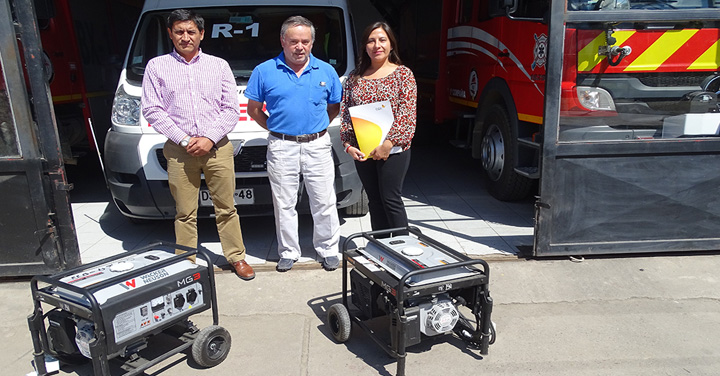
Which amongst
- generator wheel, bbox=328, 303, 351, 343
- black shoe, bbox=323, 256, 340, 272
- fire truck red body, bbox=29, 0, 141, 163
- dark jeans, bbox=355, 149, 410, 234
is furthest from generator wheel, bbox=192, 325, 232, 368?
fire truck red body, bbox=29, 0, 141, 163

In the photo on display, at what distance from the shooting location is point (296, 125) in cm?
373

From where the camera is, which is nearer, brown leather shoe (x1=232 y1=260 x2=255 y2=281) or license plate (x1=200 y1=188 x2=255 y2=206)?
brown leather shoe (x1=232 y1=260 x2=255 y2=281)

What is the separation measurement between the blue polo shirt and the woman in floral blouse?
19cm

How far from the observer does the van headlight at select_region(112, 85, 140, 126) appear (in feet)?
14.3

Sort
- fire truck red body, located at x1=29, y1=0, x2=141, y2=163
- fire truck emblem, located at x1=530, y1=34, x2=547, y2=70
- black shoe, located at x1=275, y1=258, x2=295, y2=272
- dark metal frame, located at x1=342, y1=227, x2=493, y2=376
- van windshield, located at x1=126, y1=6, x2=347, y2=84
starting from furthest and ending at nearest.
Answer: fire truck red body, located at x1=29, y1=0, x2=141, y2=163
van windshield, located at x1=126, y1=6, x2=347, y2=84
fire truck emblem, located at x1=530, y1=34, x2=547, y2=70
black shoe, located at x1=275, y1=258, x2=295, y2=272
dark metal frame, located at x1=342, y1=227, x2=493, y2=376

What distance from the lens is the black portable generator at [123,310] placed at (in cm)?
250

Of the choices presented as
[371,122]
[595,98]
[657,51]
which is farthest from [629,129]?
[371,122]

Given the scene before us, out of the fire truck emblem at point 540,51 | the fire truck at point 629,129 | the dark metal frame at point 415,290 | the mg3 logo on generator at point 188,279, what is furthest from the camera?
the fire truck emblem at point 540,51

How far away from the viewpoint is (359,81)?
355 centimetres

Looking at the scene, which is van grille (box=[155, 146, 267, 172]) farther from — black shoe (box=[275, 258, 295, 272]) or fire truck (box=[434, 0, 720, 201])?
fire truck (box=[434, 0, 720, 201])

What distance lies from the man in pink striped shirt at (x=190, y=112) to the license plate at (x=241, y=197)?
0.51 meters

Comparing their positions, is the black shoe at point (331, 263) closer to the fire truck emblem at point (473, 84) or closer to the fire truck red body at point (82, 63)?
the fire truck emblem at point (473, 84)

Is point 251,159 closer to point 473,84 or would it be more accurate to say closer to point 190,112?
point 190,112

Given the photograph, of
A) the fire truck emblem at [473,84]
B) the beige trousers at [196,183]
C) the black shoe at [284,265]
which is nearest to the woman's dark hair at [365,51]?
the beige trousers at [196,183]
